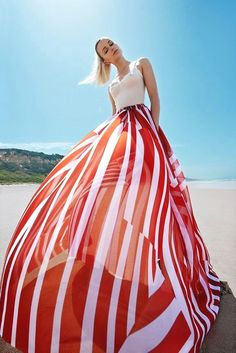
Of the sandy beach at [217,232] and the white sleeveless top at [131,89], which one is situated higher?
the white sleeveless top at [131,89]

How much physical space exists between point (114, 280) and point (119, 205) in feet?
1.20

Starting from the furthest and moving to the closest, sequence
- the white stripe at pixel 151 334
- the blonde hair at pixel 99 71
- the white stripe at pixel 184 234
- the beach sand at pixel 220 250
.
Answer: the blonde hair at pixel 99 71 → the white stripe at pixel 184 234 → the beach sand at pixel 220 250 → the white stripe at pixel 151 334

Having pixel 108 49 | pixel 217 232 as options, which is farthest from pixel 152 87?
pixel 217 232

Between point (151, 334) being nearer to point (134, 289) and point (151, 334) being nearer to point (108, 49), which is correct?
point (134, 289)

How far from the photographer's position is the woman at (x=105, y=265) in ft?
4.39

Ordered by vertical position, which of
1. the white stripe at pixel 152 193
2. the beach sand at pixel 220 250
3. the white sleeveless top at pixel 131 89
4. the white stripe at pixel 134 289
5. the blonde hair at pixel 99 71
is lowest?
the beach sand at pixel 220 250

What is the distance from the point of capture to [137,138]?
1.86 m

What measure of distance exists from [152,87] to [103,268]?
1518 millimetres

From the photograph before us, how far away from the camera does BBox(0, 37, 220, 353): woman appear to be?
52.6 inches

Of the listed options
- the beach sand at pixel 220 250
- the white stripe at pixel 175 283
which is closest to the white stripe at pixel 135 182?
the white stripe at pixel 175 283

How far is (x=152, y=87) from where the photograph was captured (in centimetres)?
234

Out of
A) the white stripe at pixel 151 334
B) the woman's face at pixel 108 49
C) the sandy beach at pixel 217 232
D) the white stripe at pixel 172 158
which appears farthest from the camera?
the sandy beach at pixel 217 232

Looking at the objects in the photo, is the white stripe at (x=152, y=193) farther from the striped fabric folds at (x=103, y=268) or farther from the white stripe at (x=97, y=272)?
the white stripe at (x=97, y=272)

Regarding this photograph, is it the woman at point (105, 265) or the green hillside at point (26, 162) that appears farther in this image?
the green hillside at point (26, 162)
